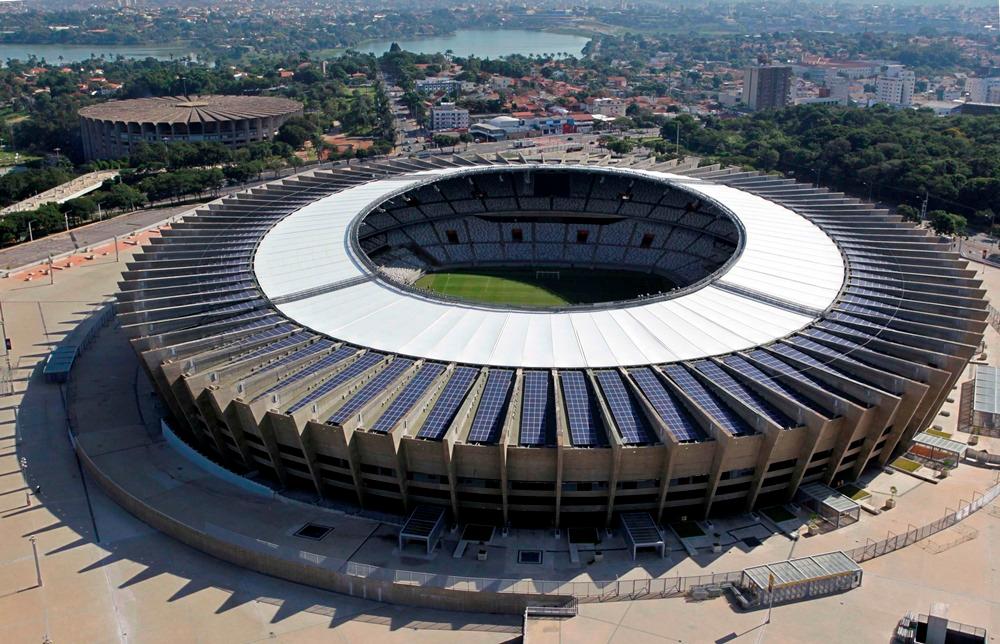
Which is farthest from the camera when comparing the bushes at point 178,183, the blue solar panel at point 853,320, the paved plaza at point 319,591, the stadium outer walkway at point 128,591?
Result: the bushes at point 178,183

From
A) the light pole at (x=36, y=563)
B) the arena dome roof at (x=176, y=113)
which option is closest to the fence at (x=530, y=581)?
the light pole at (x=36, y=563)

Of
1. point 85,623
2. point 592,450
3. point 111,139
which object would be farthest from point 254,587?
point 111,139

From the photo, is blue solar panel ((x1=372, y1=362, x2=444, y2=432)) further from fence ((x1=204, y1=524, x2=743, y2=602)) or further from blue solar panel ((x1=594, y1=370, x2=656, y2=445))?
blue solar panel ((x1=594, y1=370, x2=656, y2=445))

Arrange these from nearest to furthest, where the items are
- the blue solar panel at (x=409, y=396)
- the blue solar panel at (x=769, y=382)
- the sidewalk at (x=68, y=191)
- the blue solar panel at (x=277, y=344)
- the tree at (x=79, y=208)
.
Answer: the blue solar panel at (x=409, y=396) → the blue solar panel at (x=769, y=382) → the blue solar panel at (x=277, y=344) → the tree at (x=79, y=208) → the sidewalk at (x=68, y=191)

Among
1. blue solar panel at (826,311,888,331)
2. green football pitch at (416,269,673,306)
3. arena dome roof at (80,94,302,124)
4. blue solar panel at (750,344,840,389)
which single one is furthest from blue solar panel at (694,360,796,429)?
arena dome roof at (80,94,302,124)

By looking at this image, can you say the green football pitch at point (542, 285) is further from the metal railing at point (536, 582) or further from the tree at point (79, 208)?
the tree at point (79, 208)

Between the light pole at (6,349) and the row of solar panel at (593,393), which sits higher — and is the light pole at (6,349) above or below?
below

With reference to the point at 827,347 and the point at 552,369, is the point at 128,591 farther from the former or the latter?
the point at 827,347

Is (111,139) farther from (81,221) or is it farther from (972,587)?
(972,587)
